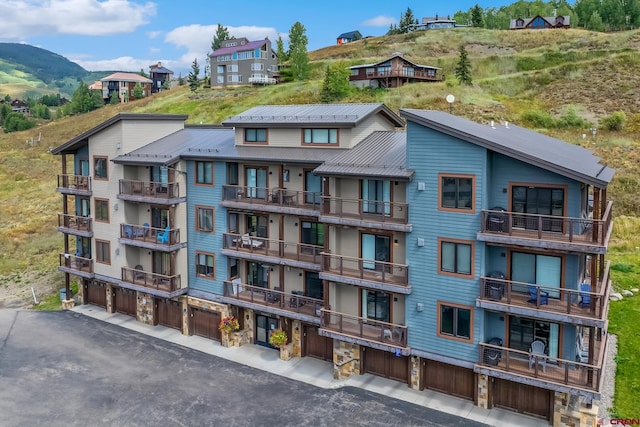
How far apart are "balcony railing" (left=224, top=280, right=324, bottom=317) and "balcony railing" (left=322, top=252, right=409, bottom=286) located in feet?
8.66

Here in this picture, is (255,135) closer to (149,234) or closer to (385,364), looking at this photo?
(149,234)

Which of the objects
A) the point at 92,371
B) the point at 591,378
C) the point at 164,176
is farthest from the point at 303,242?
the point at 591,378

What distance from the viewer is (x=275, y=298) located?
3111 cm

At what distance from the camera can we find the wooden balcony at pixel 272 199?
2941 cm

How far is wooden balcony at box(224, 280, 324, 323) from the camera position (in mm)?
29750

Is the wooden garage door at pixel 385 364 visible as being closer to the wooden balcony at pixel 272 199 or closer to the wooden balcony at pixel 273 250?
the wooden balcony at pixel 273 250

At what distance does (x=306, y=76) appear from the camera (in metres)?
113

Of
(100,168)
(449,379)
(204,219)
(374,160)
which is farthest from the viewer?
(100,168)

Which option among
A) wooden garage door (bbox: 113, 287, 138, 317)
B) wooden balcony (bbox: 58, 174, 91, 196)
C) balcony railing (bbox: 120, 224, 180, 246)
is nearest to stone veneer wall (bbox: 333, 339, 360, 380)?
balcony railing (bbox: 120, 224, 180, 246)

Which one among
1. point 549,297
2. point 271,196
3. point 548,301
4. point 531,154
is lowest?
point 548,301

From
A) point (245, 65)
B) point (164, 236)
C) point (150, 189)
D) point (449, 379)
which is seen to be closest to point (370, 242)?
point (449, 379)

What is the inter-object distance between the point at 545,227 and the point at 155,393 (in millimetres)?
20479

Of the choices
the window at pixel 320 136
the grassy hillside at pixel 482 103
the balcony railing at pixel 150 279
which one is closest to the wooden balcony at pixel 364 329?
the window at pixel 320 136

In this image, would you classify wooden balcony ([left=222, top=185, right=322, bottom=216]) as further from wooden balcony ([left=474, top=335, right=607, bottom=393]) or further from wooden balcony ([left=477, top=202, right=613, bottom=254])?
wooden balcony ([left=474, top=335, right=607, bottom=393])
